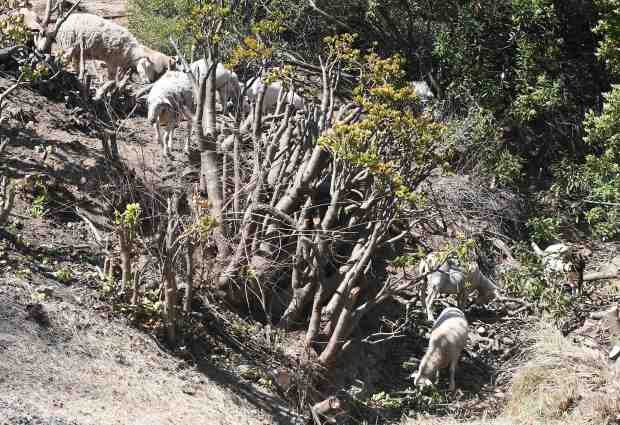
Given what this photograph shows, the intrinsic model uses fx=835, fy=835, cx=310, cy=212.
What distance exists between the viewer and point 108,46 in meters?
15.4

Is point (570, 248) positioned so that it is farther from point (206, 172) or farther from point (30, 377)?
point (30, 377)

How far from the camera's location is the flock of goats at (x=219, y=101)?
10.4 m

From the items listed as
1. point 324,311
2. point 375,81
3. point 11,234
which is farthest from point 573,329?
point 11,234

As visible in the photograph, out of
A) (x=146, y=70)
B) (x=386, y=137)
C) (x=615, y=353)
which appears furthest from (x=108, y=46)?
(x=615, y=353)

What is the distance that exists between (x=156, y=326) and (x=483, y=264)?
672 centimetres

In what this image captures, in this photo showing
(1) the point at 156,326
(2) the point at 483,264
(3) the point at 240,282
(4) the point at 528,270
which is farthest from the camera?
(2) the point at 483,264

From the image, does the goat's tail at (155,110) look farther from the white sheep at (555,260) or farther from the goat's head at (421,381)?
the white sheep at (555,260)

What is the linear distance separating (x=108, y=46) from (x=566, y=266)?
8.95m

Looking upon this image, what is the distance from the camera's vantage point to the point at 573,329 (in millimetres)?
11594

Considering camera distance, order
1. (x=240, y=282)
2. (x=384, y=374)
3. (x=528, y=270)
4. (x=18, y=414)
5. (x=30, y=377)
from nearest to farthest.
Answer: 1. (x=18, y=414)
2. (x=30, y=377)
3. (x=240, y=282)
4. (x=384, y=374)
5. (x=528, y=270)

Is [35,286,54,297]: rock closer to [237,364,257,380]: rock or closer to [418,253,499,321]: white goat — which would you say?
[237,364,257,380]: rock

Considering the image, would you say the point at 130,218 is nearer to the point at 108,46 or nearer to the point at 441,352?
the point at 441,352

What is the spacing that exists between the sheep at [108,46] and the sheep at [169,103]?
2.97m

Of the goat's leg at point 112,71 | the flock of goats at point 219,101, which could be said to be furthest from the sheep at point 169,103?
the goat's leg at point 112,71
